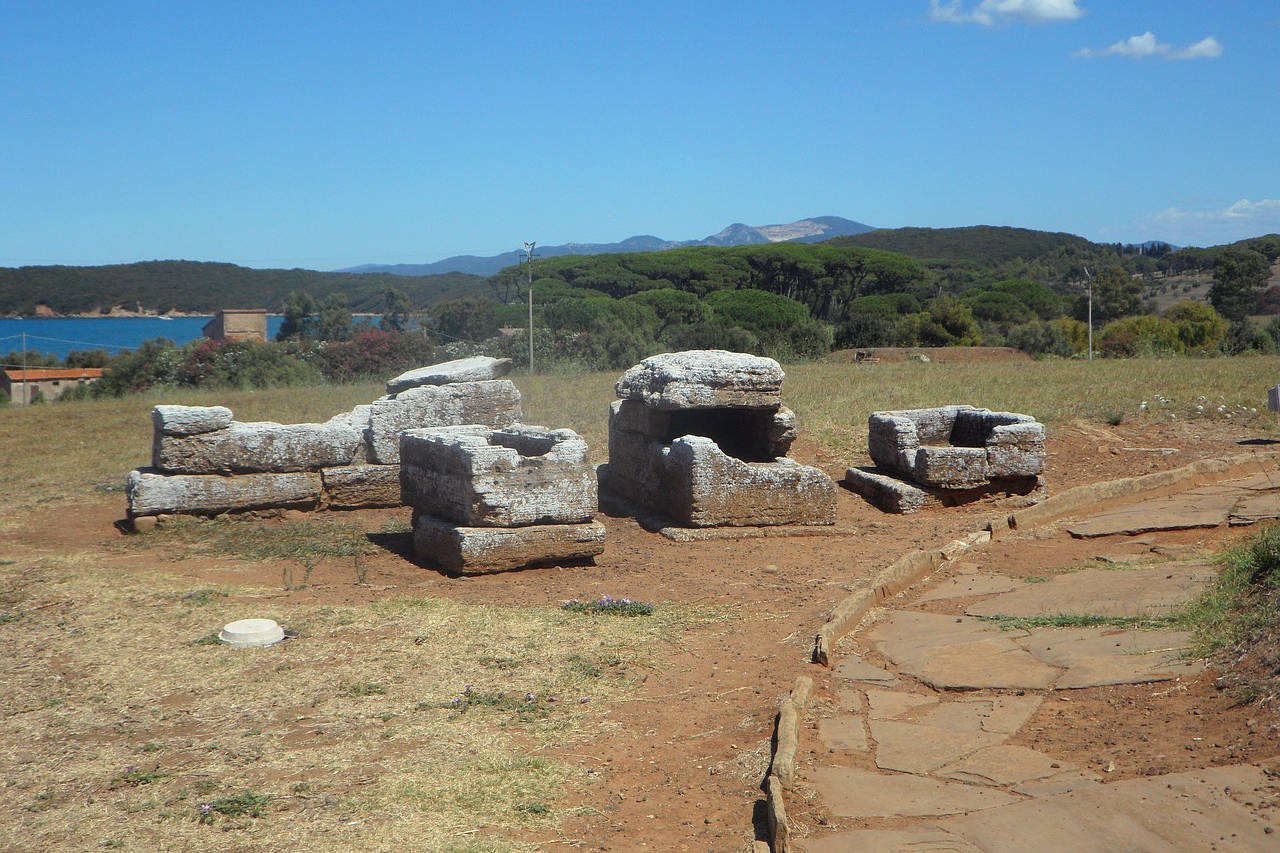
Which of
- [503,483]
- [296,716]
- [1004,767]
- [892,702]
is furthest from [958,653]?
[503,483]

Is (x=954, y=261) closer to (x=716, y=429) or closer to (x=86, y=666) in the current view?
(x=716, y=429)

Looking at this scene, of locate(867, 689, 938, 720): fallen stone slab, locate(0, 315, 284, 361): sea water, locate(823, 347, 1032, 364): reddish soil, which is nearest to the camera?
locate(867, 689, 938, 720): fallen stone slab

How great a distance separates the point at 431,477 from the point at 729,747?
4.91 m

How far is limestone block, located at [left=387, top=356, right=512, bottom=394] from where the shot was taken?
1181 centimetres

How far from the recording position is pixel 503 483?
8430mm

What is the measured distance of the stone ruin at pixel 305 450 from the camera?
10188 mm

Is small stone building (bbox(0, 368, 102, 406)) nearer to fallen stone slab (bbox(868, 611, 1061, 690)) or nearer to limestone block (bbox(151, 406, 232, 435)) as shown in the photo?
limestone block (bbox(151, 406, 232, 435))

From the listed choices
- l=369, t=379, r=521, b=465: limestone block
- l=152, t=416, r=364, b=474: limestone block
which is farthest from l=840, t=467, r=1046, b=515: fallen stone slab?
l=152, t=416, r=364, b=474: limestone block

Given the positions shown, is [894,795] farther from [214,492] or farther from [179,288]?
[179,288]

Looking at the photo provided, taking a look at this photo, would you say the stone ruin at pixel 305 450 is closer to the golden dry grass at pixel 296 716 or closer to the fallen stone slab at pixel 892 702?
the golden dry grass at pixel 296 716

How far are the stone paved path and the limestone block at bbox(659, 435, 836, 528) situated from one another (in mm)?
2664

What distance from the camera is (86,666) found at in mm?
6246

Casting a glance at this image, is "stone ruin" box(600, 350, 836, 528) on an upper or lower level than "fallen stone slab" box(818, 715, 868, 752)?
upper

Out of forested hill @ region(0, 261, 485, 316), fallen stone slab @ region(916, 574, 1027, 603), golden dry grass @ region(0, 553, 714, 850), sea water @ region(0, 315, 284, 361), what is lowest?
golden dry grass @ region(0, 553, 714, 850)
